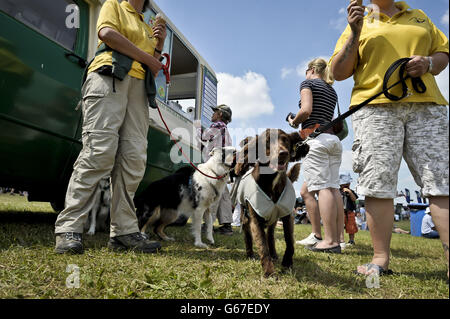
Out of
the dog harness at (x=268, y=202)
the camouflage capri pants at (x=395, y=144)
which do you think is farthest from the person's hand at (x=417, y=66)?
the dog harness at (x=268, y=202)

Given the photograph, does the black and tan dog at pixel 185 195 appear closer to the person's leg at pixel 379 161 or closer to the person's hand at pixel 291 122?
the person's hand at pixel 291 122

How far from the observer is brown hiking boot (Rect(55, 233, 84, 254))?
225 centimetres

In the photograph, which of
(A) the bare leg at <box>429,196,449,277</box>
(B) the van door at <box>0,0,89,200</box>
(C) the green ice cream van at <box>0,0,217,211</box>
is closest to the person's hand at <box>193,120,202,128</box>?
(C) the green ice cream van at <box>0,0,217,211</box>

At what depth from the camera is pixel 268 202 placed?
219 centimetres

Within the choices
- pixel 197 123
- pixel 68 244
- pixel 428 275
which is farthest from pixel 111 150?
pixel 197 123

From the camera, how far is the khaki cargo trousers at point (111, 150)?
2.40m

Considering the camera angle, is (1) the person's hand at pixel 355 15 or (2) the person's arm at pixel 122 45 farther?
(2) the person's arm at pixel 122 45

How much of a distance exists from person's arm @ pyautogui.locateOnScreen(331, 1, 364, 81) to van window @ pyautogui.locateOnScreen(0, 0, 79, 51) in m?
2.76

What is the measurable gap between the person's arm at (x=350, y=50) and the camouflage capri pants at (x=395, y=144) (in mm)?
363

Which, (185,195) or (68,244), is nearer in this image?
A: (68,244)

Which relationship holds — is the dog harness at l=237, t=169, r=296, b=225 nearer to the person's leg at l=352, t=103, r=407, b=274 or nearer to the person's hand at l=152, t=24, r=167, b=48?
the person's leg at l=352, t=103, r=407, b=274

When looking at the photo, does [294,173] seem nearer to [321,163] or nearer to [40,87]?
[321,163]

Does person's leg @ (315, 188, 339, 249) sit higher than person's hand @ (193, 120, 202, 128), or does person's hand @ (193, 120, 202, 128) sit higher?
person's hand @ (193, 120, 202, 128)

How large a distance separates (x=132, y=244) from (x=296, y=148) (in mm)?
1803
